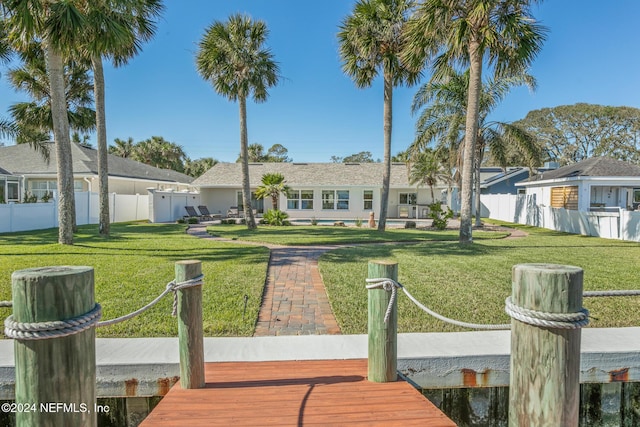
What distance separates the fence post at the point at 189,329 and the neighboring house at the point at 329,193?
2508 centimetres

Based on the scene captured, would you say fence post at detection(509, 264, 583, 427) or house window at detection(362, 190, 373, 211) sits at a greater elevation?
house window at detection(362, 190, 373, 211)

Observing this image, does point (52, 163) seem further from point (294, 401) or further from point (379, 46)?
point (294, 401)

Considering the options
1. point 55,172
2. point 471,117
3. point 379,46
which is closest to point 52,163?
point 55,172

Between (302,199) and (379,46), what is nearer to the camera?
(379,46)

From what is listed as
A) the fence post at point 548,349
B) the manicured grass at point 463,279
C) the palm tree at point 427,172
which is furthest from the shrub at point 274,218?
the fence post at point 548,349

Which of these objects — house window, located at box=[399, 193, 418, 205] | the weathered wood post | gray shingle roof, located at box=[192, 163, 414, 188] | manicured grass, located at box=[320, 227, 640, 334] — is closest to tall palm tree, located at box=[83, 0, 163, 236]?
manicured grass, located at box=[320, 227, 640, 334]

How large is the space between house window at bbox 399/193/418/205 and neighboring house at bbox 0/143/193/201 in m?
19.5

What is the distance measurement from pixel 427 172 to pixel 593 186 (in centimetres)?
977

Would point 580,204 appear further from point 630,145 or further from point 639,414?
point 630,145

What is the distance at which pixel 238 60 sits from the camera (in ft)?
57.9

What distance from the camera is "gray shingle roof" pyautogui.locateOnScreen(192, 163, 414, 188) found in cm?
2935

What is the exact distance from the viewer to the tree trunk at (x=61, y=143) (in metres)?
11.6

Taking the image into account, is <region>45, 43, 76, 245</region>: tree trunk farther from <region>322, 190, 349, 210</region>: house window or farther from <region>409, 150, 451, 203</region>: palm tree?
<region>409, 150, 451, 203</region>: palm tree

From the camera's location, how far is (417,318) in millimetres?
5352
